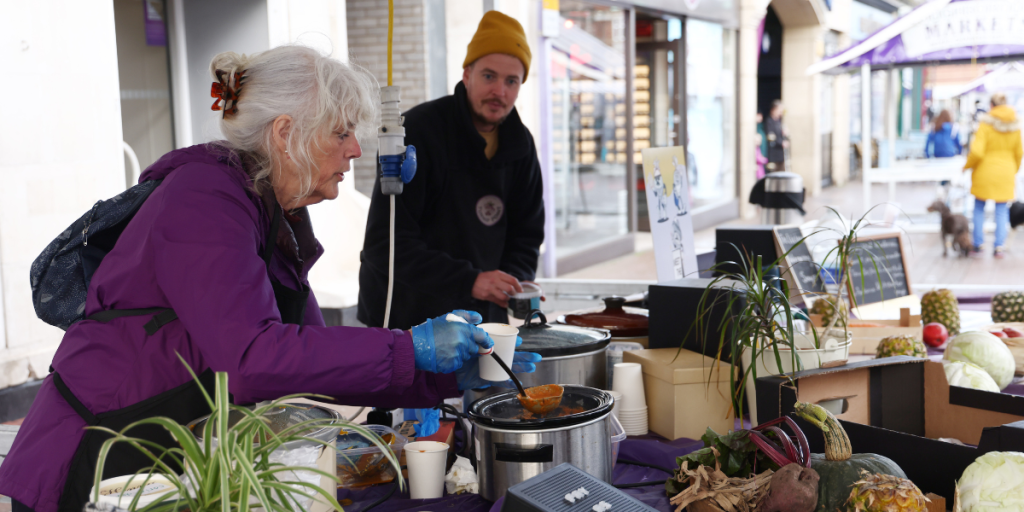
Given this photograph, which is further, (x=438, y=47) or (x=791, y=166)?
(x=791, y=166)

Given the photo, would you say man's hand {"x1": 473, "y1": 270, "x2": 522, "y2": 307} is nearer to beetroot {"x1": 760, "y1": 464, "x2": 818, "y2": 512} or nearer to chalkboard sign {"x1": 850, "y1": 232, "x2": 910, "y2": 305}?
beetroot {"x1": 760, "y1": 464, "x2": 818, "y2": 512}

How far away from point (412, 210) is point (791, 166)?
16.0m

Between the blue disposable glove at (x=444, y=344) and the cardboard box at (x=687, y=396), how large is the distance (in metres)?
0.66

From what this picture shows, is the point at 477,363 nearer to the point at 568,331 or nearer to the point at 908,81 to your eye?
the point at 568,331

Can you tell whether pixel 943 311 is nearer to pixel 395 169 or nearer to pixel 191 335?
pixel 395 169

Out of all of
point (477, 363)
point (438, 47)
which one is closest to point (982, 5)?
point (438, 47)

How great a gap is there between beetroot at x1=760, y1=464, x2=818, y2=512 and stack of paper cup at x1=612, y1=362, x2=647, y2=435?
0.70 metres

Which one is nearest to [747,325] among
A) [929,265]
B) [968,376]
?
[968,376]

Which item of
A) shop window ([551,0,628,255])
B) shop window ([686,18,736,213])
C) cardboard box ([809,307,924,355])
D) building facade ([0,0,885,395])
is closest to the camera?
cardboard box ([809,307,924,355])

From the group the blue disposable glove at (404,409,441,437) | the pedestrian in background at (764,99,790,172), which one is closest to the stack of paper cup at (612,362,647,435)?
the blue disposable glove at (404,409,441,437)

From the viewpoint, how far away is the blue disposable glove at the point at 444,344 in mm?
1540

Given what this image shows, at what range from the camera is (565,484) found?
130 cm

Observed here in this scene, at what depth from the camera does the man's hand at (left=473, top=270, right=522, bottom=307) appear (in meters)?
2.52

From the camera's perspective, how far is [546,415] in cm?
163
